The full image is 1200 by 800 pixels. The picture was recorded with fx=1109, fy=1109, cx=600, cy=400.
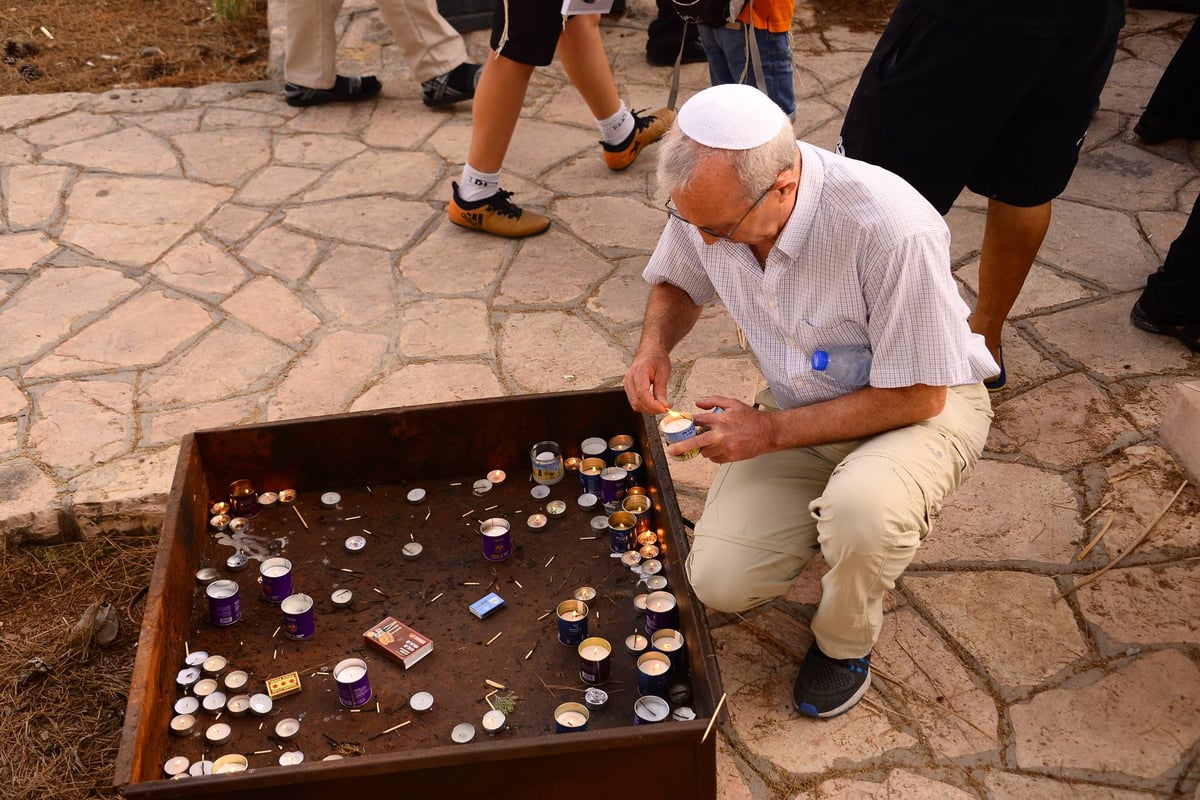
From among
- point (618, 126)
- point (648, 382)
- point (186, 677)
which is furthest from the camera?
point (618, 126)

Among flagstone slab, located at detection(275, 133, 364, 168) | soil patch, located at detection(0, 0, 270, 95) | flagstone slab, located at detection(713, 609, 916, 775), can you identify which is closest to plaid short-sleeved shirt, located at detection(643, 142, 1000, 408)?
flagstone slab, located at detection(713, 609, 916, 775)

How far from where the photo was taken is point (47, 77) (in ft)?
21.3

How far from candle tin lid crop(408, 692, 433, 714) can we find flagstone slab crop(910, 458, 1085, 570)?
1439mm

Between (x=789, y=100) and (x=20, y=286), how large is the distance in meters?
3.30

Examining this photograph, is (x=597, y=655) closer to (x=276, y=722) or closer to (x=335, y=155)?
(x=276, y=722)

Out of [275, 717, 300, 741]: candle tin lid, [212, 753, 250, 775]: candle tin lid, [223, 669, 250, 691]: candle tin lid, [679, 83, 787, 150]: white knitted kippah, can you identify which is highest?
[679, 83, 787, 150]: white knitted kippah

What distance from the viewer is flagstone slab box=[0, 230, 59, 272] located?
15.7 ft

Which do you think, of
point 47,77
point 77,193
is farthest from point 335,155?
point 47,77

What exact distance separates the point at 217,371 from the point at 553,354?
49.2 inches

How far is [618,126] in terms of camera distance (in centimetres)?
519

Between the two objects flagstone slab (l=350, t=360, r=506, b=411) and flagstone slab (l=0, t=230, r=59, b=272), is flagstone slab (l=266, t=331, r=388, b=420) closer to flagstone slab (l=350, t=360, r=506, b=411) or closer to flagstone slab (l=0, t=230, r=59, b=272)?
flagstone slab (l=350, t=360, r=506, b=411)

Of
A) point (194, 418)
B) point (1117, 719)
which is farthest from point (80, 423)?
point (1117, 719)

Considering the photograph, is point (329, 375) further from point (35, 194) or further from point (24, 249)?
point (35, 194)

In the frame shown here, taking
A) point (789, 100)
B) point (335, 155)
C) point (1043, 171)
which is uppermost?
point (1043, 171)
